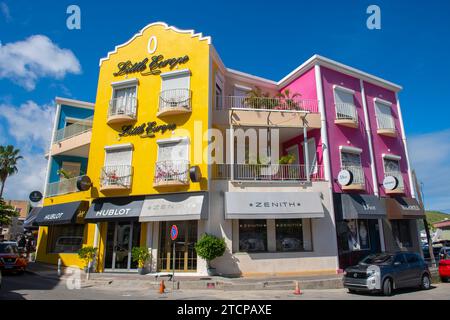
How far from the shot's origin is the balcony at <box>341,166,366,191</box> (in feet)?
58.8

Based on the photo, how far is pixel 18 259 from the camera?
17.1m

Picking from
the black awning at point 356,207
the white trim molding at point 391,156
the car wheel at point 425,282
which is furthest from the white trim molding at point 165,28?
the car wheel at point 425,282

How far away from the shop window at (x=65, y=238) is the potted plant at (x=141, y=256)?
239 inches

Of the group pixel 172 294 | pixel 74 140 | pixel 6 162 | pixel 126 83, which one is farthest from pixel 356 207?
pixel 6 162

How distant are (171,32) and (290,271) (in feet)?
50.5

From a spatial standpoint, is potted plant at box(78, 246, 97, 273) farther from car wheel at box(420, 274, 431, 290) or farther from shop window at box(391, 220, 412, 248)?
shop window at box(391, 220, 412, 248)

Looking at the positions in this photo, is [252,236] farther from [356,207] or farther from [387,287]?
[387,287]

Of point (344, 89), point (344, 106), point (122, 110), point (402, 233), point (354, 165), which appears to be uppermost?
point (344, 89)

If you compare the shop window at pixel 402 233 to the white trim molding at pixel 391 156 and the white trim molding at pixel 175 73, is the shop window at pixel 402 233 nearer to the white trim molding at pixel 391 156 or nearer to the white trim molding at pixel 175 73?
the white trim molding at pixel 391 156

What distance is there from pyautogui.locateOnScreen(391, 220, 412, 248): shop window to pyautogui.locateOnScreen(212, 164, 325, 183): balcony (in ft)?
23.3

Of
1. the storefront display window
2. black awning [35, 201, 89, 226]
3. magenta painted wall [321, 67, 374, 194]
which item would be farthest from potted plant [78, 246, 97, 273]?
magenta painted wall [321, 67, 374, 194]

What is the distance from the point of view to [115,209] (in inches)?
658

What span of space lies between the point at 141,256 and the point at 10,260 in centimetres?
758

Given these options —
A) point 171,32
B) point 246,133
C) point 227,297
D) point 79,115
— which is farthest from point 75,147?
point 227,297
